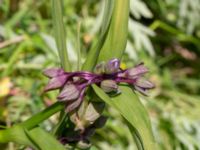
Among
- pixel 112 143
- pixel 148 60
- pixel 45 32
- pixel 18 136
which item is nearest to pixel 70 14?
pixel 45 32

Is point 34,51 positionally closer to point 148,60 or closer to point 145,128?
point 148,60

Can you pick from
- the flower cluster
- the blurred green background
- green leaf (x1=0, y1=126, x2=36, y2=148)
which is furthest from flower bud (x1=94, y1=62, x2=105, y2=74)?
the blurred green background

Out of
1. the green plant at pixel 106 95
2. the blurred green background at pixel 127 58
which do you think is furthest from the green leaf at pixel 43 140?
the blurred green background at pixel 127 58

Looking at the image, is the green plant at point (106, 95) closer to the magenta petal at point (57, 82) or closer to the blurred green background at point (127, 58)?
the magenta petal at point (57, 82)

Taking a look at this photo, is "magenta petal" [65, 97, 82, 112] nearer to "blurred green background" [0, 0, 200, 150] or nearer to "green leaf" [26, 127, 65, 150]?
"green leaf" [26, 127, 65, 150]

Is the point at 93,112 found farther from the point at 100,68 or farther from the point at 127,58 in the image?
the point at 127,58

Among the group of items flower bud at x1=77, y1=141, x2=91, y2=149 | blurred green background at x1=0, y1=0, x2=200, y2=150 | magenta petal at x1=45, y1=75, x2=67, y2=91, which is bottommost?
blurred green background at x1=0, y1=0, x2=200, y2=150
